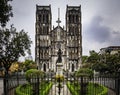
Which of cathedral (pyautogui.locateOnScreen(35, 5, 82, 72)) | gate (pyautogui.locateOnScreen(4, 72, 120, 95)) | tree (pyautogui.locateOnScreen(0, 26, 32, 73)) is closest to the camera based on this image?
gate (pyautogui.locateOnScreen(4, 72, 120, 95))

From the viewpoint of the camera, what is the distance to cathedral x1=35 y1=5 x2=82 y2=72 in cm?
7738

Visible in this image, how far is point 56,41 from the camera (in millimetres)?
79125

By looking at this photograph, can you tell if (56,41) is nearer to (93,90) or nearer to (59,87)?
(93,90)

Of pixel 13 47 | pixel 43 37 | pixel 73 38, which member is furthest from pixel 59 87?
pixel 73 38

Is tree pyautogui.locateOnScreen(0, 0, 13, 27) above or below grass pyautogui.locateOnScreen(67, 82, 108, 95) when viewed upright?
above

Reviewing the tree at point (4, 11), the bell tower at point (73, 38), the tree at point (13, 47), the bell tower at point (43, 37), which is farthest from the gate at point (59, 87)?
the bell tower at point (43, 37)

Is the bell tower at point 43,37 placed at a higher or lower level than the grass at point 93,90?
higher

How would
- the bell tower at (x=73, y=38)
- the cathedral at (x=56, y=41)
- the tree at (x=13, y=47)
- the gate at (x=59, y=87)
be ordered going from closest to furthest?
the gate at (x=59, y=87) < the tree at (x=13, y=47) < the cathedral at (x=56, y=41) < the bell tower at (x=73, y=38)

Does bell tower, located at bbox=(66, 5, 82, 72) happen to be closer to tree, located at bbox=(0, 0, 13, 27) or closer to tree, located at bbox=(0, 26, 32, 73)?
tree, located at bbox=(0, 26, 32, 73)

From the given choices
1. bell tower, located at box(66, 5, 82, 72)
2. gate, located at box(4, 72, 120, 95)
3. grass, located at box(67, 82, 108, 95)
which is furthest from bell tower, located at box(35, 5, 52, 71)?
grass, located at box(67, 82, 108, 95)

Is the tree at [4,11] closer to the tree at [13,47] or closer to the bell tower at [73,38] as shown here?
the tree at [13,47]

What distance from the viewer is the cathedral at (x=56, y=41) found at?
77375mm

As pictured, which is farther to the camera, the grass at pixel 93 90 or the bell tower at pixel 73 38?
the bell tower at pixel 73 38

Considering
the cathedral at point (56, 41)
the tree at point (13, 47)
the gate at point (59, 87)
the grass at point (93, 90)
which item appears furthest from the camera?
the cathedral at point (56, 41)
